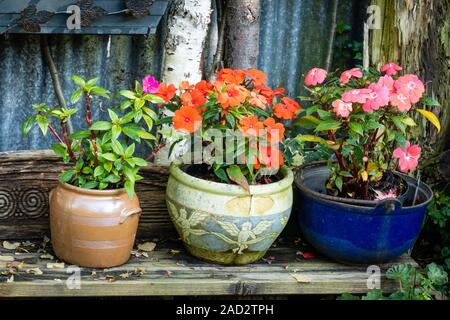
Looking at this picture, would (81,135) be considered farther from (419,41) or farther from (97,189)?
(419,41)

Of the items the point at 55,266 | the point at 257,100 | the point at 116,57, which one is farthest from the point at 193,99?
the point at 116,57

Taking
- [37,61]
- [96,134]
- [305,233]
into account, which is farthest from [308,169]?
[37,61]

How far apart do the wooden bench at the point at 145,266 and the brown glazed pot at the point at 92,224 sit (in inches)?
2.9

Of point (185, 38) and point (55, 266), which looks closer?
point (55, 266)

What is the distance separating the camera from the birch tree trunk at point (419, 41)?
154 inches

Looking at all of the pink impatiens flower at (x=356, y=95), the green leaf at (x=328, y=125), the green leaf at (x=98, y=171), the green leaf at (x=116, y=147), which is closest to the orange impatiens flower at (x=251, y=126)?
the green leaf at (x=328, y=125)

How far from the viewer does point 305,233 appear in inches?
138

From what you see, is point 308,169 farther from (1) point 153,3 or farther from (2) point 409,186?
(1) point 153,3

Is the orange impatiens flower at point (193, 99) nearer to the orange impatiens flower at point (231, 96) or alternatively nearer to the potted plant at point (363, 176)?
the orange impatiens flower at point (231, 96)

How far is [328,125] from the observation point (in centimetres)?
319

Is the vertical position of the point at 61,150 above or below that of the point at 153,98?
below

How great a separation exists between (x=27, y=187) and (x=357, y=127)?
158cm

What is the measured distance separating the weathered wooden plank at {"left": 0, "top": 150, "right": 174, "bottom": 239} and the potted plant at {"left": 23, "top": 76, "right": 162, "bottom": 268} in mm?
255

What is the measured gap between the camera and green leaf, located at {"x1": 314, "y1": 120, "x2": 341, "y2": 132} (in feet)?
10.4
